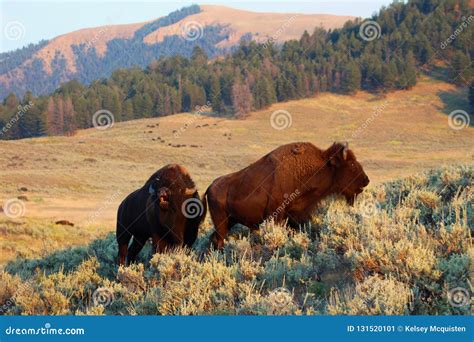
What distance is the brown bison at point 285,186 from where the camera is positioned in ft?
27.5

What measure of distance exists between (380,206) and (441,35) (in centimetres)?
13032

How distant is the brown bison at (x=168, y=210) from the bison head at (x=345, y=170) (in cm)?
245

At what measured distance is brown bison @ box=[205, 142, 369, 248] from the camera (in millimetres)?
8375

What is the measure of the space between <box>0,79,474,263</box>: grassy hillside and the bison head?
4.01 metres

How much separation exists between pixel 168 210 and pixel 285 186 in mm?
2056

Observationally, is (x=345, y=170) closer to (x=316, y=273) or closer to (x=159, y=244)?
(x=316, y=273)

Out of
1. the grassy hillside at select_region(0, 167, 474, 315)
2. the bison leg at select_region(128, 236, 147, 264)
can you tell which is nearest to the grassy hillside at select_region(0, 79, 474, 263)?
the bison leg at select_region(128, 236, 147, 264)

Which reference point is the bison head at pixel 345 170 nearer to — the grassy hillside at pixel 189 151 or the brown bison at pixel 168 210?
the brown bison at pixel 168 210

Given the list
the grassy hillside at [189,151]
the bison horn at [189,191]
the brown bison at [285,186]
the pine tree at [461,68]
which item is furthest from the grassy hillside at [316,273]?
the pine tree at [461,68]

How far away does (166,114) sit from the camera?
121125 mm

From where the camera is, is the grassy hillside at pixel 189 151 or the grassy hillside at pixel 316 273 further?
the grassy hillside at pixel 189 151

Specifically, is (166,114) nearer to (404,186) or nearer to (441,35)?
(441,35)

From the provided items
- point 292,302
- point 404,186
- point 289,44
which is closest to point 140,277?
point 292,302

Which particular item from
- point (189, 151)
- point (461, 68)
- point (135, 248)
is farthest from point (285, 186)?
point (461, 68)
